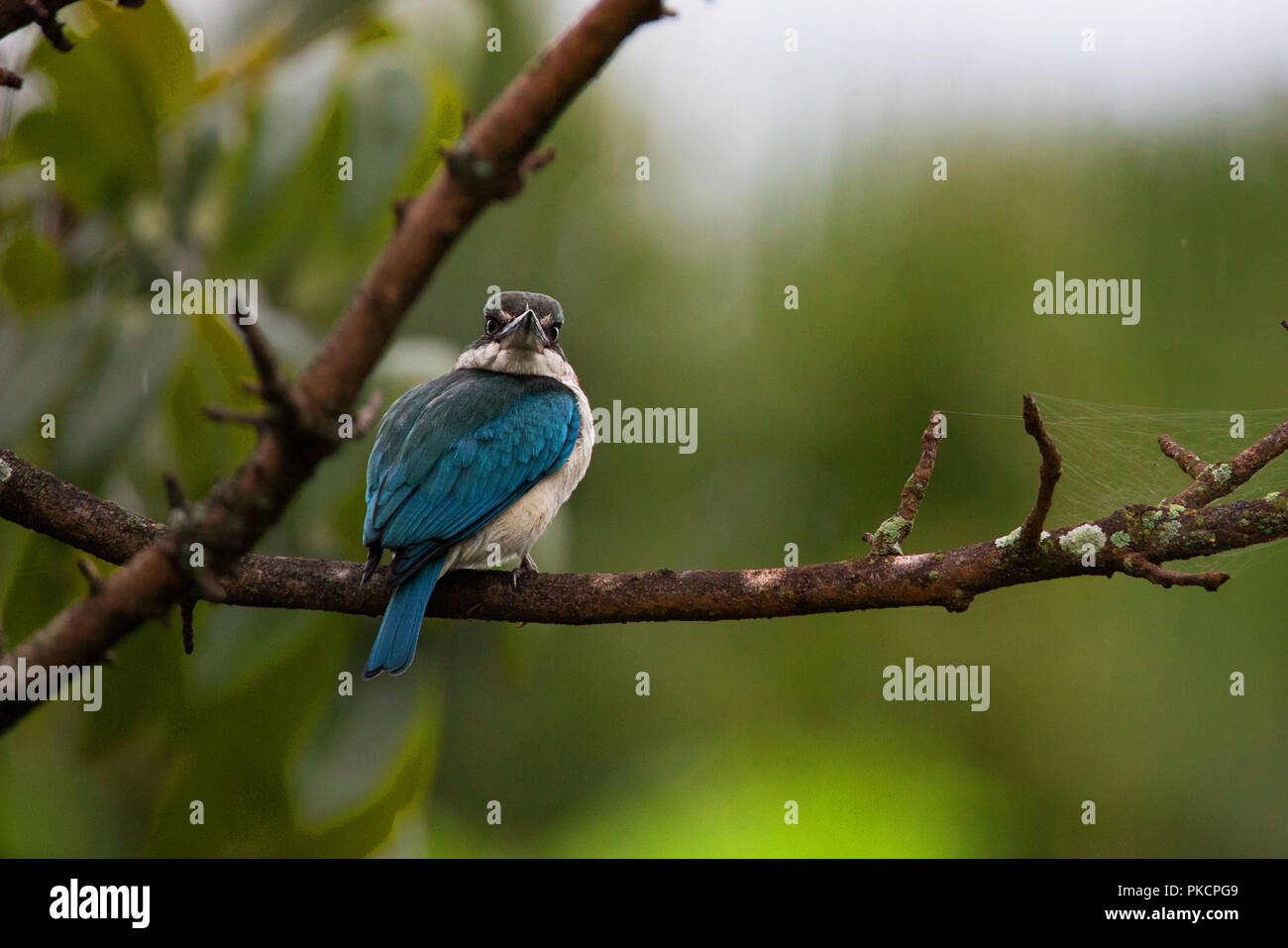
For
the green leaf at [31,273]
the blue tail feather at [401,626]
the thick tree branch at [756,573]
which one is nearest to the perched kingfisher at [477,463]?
the blue tail feather at [401,626]

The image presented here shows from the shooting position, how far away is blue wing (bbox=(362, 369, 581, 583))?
3.56 metres

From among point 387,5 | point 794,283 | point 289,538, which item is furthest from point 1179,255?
point 289,538

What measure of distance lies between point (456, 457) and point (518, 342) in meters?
0.68

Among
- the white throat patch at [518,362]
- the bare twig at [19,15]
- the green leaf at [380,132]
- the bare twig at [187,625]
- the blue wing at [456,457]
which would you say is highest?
the green leaf at [380,132]

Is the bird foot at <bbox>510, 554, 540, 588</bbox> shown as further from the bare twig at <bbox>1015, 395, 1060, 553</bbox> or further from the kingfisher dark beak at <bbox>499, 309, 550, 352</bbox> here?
the bare twig at <bbox>1015, 395, 1060, 553</bbox>

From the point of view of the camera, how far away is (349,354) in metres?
1.57

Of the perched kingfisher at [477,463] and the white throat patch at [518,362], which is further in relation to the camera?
the white throat patch at [518,362]

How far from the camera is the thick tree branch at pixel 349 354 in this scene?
1.50 meters

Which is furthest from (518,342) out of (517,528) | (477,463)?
(517,528)

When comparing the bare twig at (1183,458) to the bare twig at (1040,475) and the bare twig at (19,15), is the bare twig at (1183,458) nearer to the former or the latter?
the bare twig at (1040,475)

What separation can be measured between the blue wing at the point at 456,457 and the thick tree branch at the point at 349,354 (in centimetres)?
183

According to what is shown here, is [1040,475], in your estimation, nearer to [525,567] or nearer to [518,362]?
[525,567]

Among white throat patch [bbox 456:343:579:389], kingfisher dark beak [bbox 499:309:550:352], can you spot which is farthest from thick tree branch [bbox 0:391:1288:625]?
white throat patch [bbox 456:343:579:389]

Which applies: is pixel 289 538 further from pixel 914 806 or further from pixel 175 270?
pixel 914 806
